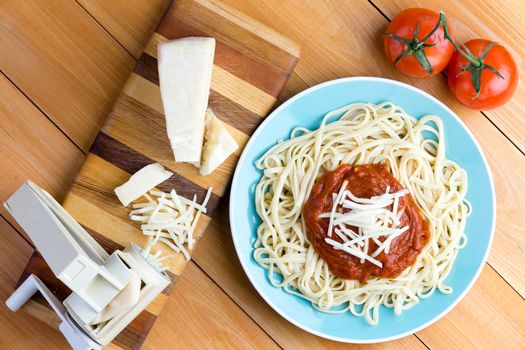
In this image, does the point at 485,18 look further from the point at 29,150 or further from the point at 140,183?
the point at 29,150

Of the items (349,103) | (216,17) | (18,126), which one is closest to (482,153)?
(349,103)

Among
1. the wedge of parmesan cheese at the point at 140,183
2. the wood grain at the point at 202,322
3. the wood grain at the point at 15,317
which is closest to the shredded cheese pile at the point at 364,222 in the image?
the wood grain at the point at 202,322

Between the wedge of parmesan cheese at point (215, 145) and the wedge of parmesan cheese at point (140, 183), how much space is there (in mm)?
169

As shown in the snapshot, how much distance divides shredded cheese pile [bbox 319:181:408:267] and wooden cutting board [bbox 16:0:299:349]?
459mm

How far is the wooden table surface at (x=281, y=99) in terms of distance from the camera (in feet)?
8.09

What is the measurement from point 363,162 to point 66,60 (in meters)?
1.28

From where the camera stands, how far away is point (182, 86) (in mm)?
2193

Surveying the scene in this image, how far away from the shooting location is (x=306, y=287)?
235 cm

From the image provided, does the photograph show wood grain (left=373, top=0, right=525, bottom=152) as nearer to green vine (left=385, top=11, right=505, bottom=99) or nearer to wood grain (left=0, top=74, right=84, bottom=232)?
green vine (left=385, top=11, right=505, bottom=99)

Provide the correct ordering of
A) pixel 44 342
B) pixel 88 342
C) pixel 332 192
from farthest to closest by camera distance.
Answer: pixel 44 342 < pixel 332 192 < pixel 88 342

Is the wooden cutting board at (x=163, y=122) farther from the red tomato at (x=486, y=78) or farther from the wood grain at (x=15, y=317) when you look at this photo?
the red tomato at (x=486, y=78)

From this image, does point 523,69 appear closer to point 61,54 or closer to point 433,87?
point 433,87

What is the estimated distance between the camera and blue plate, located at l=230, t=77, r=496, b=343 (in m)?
2.35

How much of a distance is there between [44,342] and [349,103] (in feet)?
5.15
